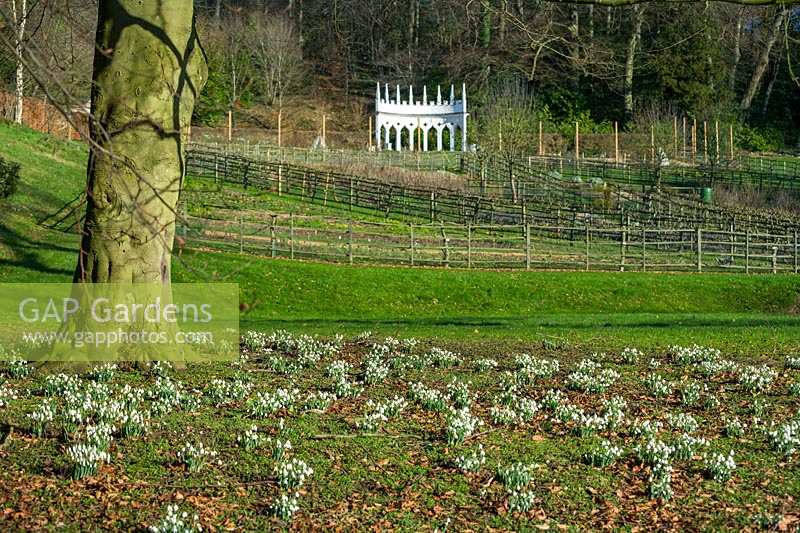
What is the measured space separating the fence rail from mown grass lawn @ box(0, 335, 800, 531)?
25961 millimetres

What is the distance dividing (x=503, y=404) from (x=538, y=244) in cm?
3586

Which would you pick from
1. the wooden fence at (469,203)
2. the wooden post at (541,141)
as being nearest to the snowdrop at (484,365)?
the wooden fence at (469,203)

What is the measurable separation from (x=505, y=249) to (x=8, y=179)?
19315 mm

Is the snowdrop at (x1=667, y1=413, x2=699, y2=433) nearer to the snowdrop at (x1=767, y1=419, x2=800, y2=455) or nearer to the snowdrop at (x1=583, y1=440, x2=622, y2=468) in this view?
the snowdrop at (x1=767, y1=419, x2=800, y2=455)

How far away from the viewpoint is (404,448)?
9766mm

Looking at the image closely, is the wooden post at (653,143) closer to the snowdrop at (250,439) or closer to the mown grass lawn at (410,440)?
the mown grass lawn at (410,440)

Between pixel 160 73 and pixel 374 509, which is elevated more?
pixel 160 73

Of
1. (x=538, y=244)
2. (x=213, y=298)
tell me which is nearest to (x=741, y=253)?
(x=538, y=244)

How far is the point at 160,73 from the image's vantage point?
12305mm

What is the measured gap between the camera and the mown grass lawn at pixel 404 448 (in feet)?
26.4

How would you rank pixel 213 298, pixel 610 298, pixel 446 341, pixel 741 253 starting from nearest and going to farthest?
pixel 446 341, pixel 213 298, pixel 610 298, pixel 741 253

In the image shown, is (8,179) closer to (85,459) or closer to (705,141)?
(85,459)

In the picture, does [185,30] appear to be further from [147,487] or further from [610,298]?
[610,298]

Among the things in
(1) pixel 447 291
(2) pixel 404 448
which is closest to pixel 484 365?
(2) pixel 404 448
